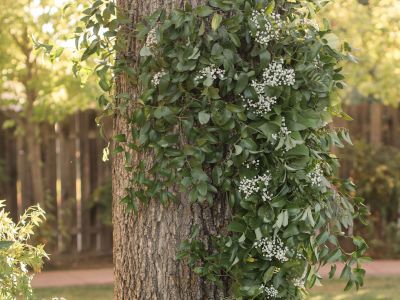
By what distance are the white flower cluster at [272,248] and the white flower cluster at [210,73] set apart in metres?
0.64

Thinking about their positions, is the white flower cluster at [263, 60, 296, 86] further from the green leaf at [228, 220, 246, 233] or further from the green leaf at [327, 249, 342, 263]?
the green leaf at [327, 249, 342, 263]

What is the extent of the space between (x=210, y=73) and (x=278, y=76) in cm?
26

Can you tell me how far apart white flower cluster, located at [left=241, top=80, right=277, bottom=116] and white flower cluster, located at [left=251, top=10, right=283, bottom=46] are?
16 cm

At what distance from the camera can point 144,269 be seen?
299 cm

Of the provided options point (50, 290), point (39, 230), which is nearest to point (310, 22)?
point (50, 290)

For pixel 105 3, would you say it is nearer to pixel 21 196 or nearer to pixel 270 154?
pixel 270 154

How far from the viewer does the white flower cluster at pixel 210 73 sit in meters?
2.72

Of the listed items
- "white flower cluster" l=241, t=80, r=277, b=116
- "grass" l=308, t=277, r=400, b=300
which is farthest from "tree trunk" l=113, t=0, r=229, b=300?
"grass" l=308, t=277, r=400, b=300

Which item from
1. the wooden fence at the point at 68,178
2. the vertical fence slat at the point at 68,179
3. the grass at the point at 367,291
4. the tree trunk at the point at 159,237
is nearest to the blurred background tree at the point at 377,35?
the grass at the point at 367,291

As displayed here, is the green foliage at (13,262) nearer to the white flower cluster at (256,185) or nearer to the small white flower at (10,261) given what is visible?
the small white flower at (10,261)

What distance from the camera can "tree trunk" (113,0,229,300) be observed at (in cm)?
293

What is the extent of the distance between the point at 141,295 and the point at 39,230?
5878mm

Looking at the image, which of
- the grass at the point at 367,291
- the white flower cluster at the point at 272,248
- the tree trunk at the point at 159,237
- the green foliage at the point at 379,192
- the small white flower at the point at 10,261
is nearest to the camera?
the white flower cluster at the point at 272,248

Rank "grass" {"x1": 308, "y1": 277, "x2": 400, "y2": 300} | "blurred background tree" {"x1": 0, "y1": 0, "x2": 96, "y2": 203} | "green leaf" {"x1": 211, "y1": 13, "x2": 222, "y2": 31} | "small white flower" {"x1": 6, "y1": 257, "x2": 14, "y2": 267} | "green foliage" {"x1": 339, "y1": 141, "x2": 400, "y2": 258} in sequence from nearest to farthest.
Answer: "green leaf" {"x1": 211, "y1": 13, "x2": 222, "y2": 31}
"small white flower" {"x1": 6, "y1": 257, "x2": 14, "y2": 267}
"grass" {"x1": 308, "y1": 277, "x2": 400, "y2": 300}
"blurred background tree" {"x1": 0, "y1": 0, "x2": 96, "y2": 203}
"green foliage" {"x1": 339, "y1": 141, "x2": 400, "y2": 258}
